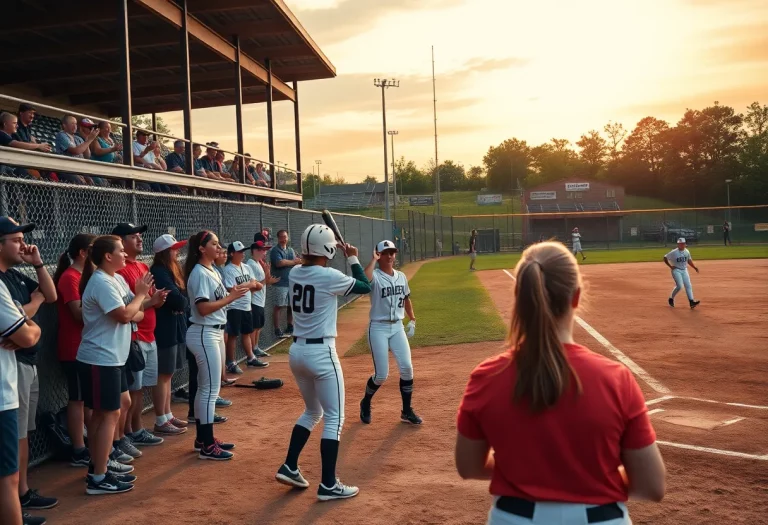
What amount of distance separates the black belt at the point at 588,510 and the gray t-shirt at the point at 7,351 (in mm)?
3418

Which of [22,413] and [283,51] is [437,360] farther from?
[283,51]

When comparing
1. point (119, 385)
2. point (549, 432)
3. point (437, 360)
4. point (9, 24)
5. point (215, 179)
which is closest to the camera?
point (549, 432)

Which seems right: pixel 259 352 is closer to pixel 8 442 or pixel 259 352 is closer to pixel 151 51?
pixel 8 442

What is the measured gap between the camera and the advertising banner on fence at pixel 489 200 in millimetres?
107312

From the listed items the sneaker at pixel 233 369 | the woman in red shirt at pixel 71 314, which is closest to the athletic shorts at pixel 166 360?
the woman in red shirt at pixel 71 314

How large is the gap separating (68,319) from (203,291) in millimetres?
1248

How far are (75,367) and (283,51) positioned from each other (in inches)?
621

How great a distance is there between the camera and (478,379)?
2404mm

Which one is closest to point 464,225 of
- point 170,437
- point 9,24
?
point 9,24

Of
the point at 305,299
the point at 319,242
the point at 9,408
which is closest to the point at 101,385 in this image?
the point at 9,408

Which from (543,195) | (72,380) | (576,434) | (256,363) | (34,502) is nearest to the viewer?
(576,434)

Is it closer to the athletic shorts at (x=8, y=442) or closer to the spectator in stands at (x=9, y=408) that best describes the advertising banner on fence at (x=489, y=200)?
the spectator in stands at (x=9, y=408)

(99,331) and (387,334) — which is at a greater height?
(99,331)

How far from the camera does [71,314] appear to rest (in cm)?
647
